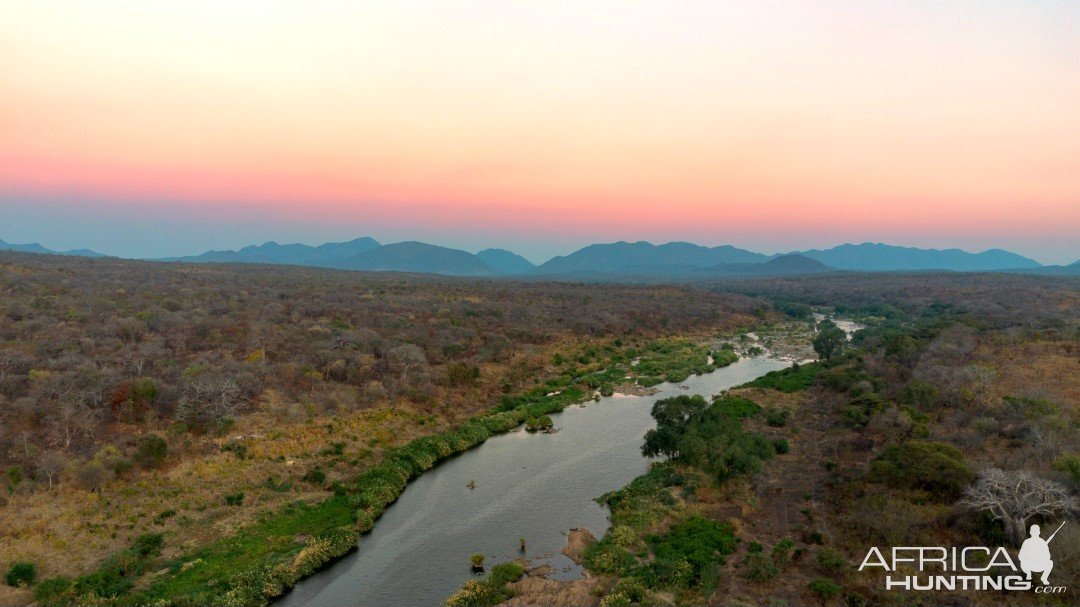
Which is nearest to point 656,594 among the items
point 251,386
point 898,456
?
point 898,456

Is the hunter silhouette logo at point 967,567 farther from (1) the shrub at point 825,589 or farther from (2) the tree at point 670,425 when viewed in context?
(2) the tree at point 670,425

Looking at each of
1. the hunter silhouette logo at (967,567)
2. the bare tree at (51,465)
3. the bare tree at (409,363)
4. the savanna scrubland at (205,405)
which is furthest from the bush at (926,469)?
the bare tree at (51,465)

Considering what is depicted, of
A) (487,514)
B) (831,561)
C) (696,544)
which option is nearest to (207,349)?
(487,514)

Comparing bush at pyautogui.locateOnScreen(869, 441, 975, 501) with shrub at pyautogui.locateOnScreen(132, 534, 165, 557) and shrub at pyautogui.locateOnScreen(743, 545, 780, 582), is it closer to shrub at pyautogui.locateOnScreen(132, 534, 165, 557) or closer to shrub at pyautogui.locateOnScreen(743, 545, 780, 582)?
shrub at pyautogui.locateOnScreen(743, 545, 780, 582)

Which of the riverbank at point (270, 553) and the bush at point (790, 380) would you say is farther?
the bush at point (790, 380)

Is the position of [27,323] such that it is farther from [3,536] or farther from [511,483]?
[511,483]

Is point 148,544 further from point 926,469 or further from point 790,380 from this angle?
point 790,380

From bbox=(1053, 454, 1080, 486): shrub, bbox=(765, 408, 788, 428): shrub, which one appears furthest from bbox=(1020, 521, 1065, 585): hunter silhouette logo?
bbox=(765, 408, 788, 428): shrub
